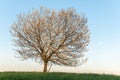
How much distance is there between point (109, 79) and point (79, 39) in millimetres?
15153

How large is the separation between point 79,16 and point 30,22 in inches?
279

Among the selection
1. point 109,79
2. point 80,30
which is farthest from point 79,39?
point 109,79

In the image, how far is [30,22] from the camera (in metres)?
39.5

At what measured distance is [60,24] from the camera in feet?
126

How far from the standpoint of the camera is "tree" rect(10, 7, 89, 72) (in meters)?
38.0

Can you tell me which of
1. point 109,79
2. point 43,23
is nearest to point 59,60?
point 43,23

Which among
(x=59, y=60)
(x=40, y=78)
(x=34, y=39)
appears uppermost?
(x=34, y=39)

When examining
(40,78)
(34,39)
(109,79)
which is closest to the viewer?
(40,78)

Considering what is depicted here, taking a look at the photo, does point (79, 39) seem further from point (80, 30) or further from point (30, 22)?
point (30, 22)

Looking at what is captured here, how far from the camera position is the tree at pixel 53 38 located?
3800 centimetres

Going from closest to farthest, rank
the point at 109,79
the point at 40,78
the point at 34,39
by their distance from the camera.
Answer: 1. the point at 40,78
2. the point at 109,79
3. the point at 34,39

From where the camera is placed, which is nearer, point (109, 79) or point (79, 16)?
point (109, 79)

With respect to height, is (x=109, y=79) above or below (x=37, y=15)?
below

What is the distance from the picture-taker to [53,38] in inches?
1489
